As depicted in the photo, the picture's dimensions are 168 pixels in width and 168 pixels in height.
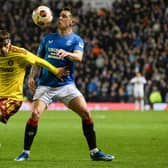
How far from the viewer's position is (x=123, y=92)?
108 feet

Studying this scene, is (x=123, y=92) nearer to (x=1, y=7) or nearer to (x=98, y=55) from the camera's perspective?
(x=98, y=55)

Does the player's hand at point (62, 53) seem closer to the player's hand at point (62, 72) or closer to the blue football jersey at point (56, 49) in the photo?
the player's hand at point (62, 72)

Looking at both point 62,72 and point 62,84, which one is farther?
point 62,84

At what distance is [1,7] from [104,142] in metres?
25.2

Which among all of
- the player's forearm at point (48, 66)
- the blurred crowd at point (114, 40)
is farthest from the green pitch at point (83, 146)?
the blurred crowd at point (114, 40)

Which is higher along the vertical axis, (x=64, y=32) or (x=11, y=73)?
(x=64, y=32)

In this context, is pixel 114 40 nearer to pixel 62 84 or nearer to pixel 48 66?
pixel 62 84

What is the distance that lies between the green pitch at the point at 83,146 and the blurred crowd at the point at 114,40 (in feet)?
41.2

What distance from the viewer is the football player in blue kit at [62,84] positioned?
34.5 ft

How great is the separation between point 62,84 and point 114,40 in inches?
965

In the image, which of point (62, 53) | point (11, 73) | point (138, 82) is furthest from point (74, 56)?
point (138, 82)

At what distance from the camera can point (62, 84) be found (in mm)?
10711

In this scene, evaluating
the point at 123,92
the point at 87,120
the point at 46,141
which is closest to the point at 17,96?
the point at 87,120

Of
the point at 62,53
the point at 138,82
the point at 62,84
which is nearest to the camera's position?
the point at 62,53
